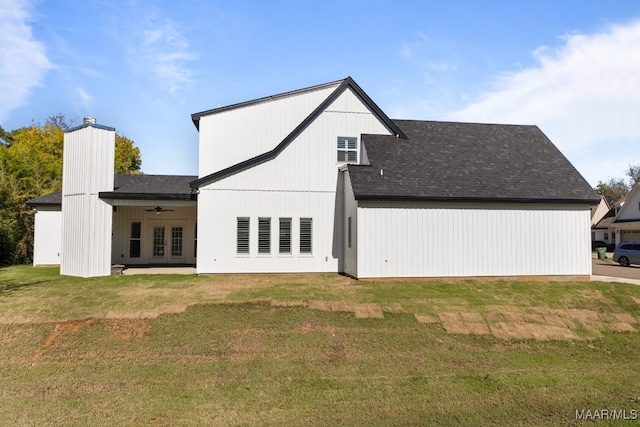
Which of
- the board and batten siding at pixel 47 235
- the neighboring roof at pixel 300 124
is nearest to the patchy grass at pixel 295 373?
the neighboring roof at pixel 300 124

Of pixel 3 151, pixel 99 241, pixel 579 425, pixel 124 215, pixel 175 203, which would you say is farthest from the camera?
pixel 3 151

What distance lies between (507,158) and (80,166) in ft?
60.0

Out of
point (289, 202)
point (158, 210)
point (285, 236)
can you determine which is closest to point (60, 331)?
point (285, 236)

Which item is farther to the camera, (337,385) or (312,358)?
(312,358)

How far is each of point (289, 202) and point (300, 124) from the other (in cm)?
328

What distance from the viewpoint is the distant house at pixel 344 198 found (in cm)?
1588

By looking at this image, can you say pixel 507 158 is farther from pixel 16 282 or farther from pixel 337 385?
pixel 16 282

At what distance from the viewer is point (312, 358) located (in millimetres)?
9227

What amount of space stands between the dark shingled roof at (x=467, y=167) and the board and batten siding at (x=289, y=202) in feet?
5.06

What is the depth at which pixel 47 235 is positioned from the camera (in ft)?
67.7

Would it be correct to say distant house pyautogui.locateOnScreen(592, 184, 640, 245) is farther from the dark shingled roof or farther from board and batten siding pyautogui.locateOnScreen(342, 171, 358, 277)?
board and batten siding pyautogui.locateOnScreen(342, 171, 358, 277)

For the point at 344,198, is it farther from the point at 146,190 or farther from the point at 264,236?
the point at 146,190

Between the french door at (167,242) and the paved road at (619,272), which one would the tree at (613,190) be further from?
the french door at (167,242)

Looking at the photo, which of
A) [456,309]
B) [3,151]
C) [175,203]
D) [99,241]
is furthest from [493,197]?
[3,151]
